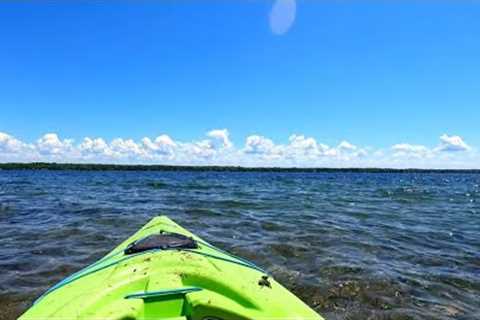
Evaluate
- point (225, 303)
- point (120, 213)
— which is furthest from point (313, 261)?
point (120, 213)

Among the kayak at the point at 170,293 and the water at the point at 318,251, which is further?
the water at the point at 318,251

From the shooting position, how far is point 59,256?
7.66 meters

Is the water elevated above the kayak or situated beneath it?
situated beneath

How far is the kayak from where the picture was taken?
2.77 meters

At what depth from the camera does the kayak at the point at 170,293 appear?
2.77m

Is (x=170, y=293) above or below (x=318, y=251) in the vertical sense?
above

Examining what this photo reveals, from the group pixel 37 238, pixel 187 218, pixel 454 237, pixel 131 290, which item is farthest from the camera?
pixel 187 218

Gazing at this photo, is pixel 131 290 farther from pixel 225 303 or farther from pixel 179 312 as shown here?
pixel 225 303

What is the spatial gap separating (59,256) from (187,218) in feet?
18.7

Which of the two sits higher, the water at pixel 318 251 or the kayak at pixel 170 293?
the kayak at pixel 170 293

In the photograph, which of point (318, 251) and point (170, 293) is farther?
point (318, 251)

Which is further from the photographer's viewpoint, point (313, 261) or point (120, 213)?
point (120, 213)

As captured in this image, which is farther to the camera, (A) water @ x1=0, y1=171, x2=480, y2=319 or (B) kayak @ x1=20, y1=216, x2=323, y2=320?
(A) water @ x1=0, y1=171, x2=480, y2=319

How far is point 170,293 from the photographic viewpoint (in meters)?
2.91
